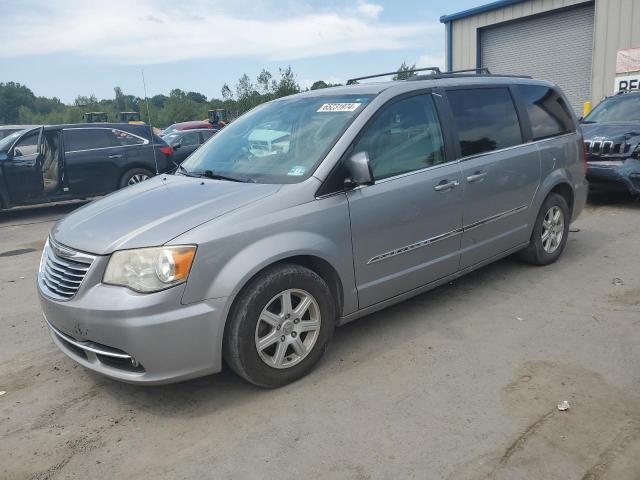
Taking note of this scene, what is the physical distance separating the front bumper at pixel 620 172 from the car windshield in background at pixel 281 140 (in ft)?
17.8

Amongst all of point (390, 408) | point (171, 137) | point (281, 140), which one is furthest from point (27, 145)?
point (390, 408)

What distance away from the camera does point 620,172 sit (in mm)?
7613

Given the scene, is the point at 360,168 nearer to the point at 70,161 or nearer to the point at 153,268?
the point at 153,268

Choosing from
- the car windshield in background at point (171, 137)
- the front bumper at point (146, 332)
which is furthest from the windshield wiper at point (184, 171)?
the car windshield in background at point (171, 137)

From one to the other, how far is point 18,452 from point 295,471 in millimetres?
1439

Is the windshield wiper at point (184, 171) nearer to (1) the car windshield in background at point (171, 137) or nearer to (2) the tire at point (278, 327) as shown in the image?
(2) the tire at point (278, 327)

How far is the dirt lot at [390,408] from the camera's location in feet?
8.39

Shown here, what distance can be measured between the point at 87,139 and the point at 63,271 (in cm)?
785

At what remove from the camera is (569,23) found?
1561 cm

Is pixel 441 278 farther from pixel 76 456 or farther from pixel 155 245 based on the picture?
pixel 76 456

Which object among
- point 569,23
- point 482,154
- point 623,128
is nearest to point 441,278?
point 482,154

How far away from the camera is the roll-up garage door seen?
15.4m

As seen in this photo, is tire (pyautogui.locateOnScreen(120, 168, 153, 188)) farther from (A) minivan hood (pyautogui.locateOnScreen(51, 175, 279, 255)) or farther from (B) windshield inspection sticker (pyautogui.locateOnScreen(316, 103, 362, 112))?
(B) windshield inspection sticker (pyautogui.locateOnScreen(316, 103, 362, 112))

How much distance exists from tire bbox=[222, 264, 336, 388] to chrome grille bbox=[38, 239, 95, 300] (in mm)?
858
